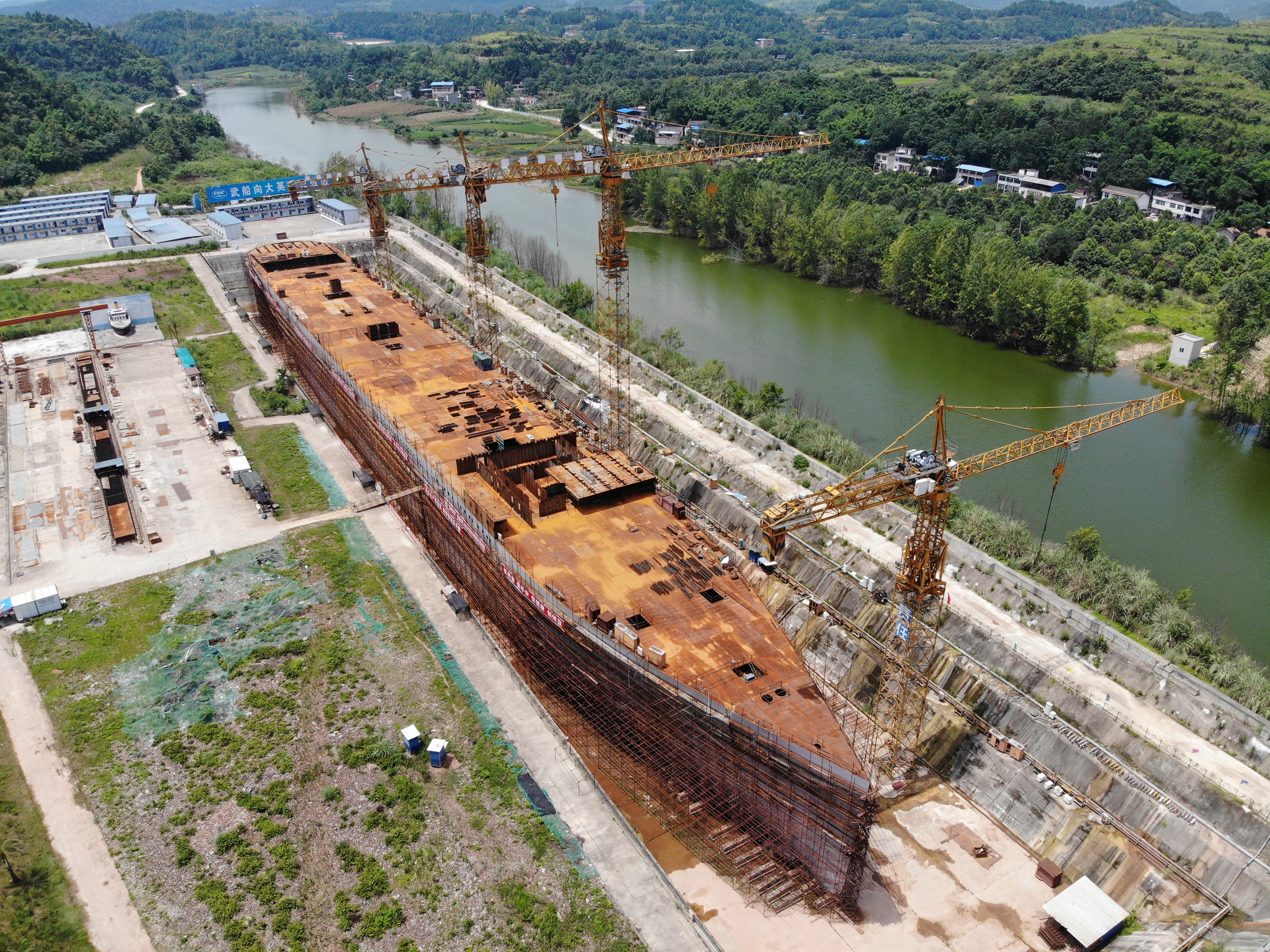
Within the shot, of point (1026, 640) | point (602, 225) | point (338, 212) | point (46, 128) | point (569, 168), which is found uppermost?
point (569, 168)

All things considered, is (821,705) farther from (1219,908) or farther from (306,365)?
(306,365)

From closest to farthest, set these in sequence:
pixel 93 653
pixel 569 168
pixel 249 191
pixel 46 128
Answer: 1. pixel 93 653
2. pixel 569 168
3. pixel 249 191
4. pixel 46 128

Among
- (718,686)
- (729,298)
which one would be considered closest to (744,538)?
(718,686)

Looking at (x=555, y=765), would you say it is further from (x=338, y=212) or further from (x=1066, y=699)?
(x=338, y=212)

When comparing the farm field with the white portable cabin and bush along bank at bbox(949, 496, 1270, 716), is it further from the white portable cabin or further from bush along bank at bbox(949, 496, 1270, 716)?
bush along bank at bbox(949, 496, 1270, 716)

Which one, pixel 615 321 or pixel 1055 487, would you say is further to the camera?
pixel 615 321

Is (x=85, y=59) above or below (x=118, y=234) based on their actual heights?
above

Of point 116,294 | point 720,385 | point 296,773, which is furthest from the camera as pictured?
point 116,294

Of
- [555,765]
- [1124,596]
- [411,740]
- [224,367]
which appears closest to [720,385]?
[1124,596]

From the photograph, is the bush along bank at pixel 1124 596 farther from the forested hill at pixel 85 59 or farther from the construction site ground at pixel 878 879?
the forested hill at pixel 85 59
